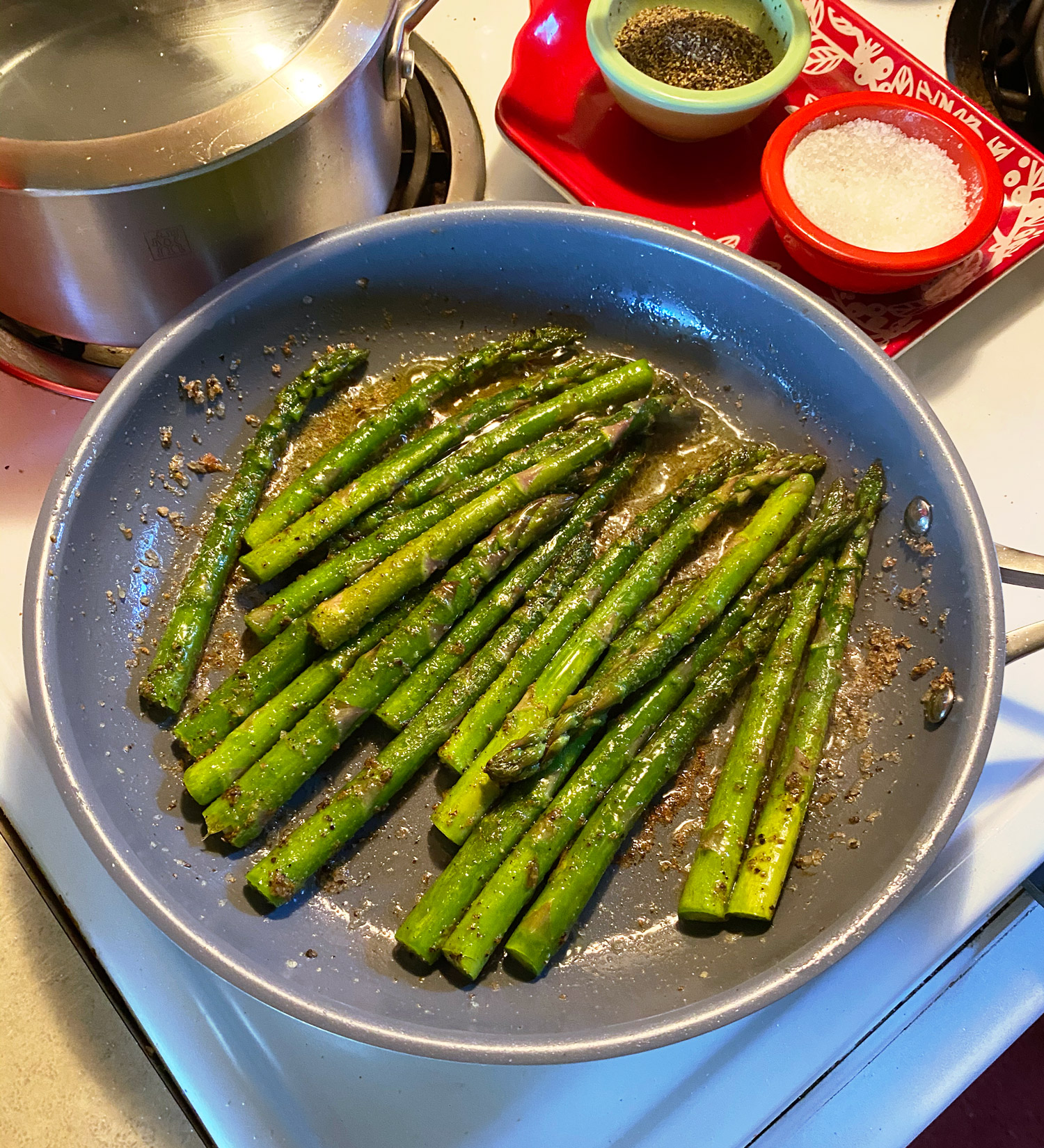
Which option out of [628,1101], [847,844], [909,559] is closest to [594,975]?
[628,1101]

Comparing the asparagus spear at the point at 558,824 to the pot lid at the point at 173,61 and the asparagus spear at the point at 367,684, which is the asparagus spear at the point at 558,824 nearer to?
the asparagus spear at the point at 367,684

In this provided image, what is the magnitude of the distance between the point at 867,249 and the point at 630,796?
1.43 m

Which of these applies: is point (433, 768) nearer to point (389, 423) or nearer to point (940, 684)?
point (389, 423)

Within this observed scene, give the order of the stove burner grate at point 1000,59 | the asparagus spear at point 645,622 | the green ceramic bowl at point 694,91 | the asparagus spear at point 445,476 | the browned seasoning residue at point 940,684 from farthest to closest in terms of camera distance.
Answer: the stove burner grate at point 1000,59
the green ceramic bowl at point 694,91
the asparagus spear at point 445,476
the asparagus spear at point 645,622
the browned seasoning residue at point 940,684

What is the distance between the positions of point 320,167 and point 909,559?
1.49 metres

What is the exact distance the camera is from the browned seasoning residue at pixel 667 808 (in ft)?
5.79

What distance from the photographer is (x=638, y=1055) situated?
5.43ft

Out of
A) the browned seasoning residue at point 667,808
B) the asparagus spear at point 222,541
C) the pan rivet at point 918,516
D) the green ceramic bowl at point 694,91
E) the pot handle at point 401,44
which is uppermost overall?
the green ceramic bowl at point 694,91

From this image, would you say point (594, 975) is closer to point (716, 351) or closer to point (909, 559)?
point (909, 559)

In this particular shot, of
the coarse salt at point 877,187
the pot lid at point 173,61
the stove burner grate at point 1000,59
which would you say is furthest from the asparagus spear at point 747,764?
the stove burner grate at point 1000,59

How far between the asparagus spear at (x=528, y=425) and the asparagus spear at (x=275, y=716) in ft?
0.94

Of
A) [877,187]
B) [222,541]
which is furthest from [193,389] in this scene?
[877,187]

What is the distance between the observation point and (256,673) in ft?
5.92

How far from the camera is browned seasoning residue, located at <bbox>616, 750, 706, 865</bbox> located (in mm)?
1765
